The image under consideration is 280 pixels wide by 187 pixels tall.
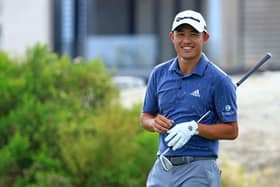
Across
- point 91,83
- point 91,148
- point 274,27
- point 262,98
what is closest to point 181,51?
point 91,148

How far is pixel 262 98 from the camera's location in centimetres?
1503

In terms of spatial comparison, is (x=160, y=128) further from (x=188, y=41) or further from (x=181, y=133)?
(x=188, y=41)

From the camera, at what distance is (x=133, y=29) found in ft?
97.6

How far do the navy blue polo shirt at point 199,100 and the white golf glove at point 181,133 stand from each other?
8 cm

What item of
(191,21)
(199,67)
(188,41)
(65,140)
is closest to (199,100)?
(199,67)

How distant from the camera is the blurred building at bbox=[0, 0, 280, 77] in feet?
87.7

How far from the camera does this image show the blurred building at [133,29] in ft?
87.7

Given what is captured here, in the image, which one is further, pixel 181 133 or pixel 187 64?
pixel 187 64

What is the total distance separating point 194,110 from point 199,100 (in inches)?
2.5

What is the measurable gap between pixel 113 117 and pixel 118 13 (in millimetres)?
20788

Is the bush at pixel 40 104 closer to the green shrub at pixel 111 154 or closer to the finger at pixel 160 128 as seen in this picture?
the green shrub at pixel 111 154

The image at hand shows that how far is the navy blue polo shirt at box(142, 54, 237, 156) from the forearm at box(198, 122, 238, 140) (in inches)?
1.5

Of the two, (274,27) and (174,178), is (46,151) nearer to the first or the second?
(174,178)

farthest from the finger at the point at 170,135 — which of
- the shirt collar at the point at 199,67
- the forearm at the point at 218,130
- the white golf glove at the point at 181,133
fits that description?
the shirt collar at the point at 199,67
